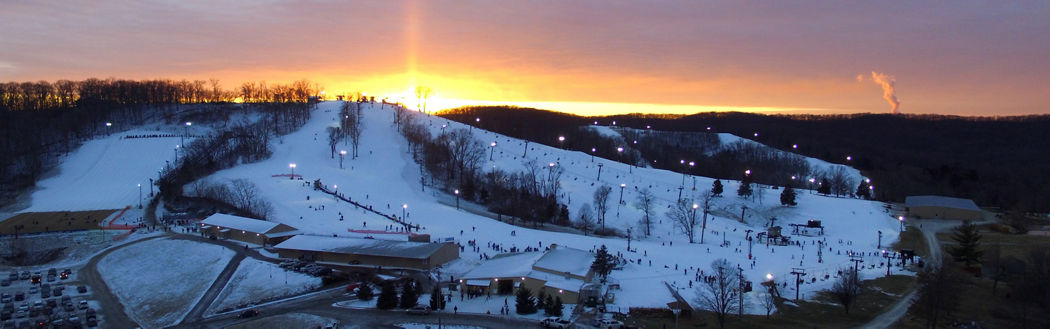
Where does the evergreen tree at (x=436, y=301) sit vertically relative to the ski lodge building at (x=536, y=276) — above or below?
below

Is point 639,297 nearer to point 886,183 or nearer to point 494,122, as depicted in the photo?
point 886,183

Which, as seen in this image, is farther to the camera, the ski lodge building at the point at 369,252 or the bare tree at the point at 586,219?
the bare tree at the point at 586,219

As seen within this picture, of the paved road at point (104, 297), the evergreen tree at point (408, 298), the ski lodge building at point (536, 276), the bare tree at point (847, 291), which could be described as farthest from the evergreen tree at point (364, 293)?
the bare tree at point (847, 291)

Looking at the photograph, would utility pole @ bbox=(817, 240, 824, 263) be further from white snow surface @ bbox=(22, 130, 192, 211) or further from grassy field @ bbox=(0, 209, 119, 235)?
white snow surface @ bbox=(22, 130, 192, 211)

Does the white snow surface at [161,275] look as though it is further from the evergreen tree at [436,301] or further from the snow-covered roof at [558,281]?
the snow-covered roof at [558,281]

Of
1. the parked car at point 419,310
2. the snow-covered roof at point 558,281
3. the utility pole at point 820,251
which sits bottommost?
the parked car at point 419,310

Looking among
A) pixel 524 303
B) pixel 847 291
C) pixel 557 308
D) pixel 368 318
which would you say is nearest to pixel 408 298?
pixel 368 318

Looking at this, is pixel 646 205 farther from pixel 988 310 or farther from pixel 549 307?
pixel 549 307
